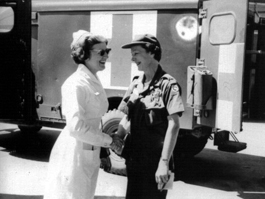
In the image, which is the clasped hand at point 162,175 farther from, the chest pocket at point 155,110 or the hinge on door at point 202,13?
the hinge on door at point 202,13

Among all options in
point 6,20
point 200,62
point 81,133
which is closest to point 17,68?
point 6,20

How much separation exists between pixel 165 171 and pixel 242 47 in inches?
107

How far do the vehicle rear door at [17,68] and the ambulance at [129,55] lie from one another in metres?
0.01

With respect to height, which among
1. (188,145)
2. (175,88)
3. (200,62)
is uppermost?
(200,62)

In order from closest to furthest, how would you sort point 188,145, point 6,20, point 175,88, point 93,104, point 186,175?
point 93,104 < point 175,88 < point 186,175 < point 6,20 < point 188,145

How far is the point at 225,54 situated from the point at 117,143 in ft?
9.17

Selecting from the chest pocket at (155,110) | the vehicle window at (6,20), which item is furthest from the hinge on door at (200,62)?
the vehicle window at (6,20)

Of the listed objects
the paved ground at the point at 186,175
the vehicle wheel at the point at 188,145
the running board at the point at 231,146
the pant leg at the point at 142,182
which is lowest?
the paved ground at the point at 186,175

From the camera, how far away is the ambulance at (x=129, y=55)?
16.9 feet

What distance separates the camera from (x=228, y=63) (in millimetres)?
5105

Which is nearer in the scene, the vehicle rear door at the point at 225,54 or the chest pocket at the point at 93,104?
the chest pocket at the point at 93,104

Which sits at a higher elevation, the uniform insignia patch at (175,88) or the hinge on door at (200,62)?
the hinge on door at (200,62)

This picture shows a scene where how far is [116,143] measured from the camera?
2859 mm

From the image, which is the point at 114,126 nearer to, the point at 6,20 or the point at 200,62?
the point at 200,62
